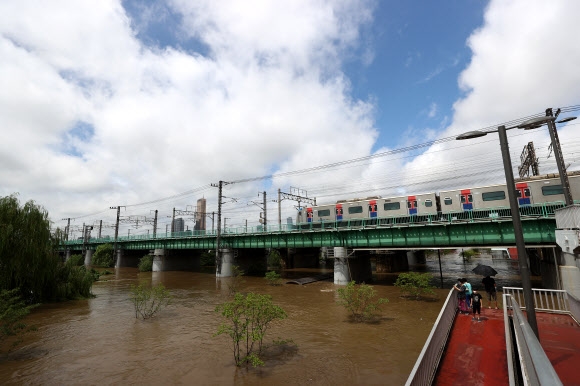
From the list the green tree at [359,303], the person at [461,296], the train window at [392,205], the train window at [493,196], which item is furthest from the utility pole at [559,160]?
the train window at [392,205]

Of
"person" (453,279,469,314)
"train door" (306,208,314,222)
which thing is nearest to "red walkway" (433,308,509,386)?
"person" (453,279,469,314)

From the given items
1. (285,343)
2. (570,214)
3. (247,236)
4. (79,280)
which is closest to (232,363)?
(285,343)

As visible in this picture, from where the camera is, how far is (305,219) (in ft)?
121

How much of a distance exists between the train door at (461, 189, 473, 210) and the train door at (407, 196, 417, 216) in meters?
4.03

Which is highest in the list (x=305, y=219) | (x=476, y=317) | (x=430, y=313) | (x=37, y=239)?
(x=305, y=219)

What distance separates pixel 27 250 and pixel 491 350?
25.6 m

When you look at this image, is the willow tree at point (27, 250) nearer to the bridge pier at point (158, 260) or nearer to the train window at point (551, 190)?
the bridge pier at point (158, 260)

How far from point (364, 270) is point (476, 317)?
968 inches

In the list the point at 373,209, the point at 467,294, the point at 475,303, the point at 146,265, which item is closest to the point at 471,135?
the point at 475,303

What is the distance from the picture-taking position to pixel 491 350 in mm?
8734

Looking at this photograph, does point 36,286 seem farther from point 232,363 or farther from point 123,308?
point 232,363

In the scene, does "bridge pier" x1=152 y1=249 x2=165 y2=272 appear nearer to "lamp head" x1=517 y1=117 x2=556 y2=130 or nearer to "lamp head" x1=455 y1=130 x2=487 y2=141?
"lamp head" x1=455 y1=130 x2=487 y2=141

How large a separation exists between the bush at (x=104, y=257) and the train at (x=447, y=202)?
50.1m

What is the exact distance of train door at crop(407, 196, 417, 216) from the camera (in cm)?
2852
